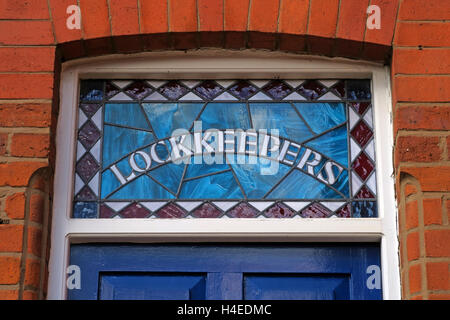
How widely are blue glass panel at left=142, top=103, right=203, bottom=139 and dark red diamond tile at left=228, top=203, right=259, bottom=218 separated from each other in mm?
414

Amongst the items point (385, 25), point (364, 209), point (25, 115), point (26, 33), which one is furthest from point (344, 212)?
point (26, 33)

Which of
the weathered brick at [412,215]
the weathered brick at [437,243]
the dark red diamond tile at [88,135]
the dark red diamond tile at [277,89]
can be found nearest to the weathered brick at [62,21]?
the dark red diamond tile at [88,135]

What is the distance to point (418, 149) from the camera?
3.91m

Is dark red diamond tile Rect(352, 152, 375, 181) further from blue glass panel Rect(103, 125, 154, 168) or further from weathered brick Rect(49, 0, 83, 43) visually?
weathered brick Rect(49, 0, 83, 43)

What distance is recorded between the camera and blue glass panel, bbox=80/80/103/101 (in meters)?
4.27

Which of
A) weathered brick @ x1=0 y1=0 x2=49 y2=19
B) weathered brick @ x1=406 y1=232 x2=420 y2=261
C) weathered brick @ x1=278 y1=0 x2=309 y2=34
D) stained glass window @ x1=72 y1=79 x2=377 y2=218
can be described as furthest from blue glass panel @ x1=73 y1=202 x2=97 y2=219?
weathered brick @ x1=406 y1=232 x2=420 y2=261

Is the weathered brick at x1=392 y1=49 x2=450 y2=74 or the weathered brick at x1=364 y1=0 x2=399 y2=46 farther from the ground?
the weathered brick at x1=364 y1=0 x2=399 y2=46

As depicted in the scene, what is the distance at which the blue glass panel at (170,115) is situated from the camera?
423 cm

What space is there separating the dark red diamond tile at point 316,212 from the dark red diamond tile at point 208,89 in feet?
2.12

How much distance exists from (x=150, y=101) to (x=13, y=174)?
0.70 metres

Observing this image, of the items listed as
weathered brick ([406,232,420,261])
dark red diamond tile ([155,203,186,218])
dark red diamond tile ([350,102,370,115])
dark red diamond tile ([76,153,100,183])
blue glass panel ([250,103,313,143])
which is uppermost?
dark red diamond tile ([350,102,370,115])

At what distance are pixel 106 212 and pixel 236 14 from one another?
98 cm

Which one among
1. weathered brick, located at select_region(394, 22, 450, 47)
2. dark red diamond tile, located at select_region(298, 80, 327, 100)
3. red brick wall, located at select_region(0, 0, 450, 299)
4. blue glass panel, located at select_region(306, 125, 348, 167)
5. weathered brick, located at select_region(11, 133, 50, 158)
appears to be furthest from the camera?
dark red diamond tile, located at select_region(298, 80, 327, 100)

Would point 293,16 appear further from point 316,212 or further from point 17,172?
point 17,172
